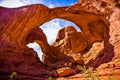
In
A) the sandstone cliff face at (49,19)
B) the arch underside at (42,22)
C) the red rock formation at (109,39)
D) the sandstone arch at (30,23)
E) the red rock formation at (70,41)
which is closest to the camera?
the red rock formation at (109,39)

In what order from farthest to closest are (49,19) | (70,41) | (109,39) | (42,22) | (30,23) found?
(70,41)
(49,19)
(42,22)
(30,23)
(109,39)

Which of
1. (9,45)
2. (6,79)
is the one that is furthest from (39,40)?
(6,79)

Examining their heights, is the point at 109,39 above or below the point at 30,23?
below

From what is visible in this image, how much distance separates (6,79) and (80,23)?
39.4 ft

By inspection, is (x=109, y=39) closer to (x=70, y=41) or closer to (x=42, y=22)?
(x=42, y=22)

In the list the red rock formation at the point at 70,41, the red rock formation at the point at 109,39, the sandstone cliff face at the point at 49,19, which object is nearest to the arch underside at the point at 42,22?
the sandstone cliff face at the point at 49,19

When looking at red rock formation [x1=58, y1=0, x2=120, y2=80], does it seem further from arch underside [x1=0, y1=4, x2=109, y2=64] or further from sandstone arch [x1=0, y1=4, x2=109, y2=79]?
sandstone arch [x1=0, y1=4, x2=109, y2=79]

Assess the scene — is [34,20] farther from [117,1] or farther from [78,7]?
[117,1]

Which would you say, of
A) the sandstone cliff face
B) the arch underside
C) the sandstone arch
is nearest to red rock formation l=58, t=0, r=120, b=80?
the sandstone cliff face

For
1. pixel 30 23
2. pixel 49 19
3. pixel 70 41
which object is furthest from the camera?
pixel 70 41

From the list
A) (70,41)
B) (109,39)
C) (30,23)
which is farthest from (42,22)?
(70,41)

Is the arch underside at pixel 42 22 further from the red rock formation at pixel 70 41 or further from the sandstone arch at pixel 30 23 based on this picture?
the red rock formation at pixel 70 41

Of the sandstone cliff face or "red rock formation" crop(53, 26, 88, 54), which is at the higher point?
"red rock formation" crop(53, 26, 88, 54)

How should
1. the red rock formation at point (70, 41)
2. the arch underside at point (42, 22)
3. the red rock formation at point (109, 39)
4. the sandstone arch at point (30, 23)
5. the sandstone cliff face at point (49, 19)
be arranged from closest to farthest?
the red rock formation at point (109, 39) → the sandstone cliff face at point (49, 19) → the sandstone arch at point (30, 23) → the arch underside at point (42, 22) → the red rock formation at point (70, 41)
